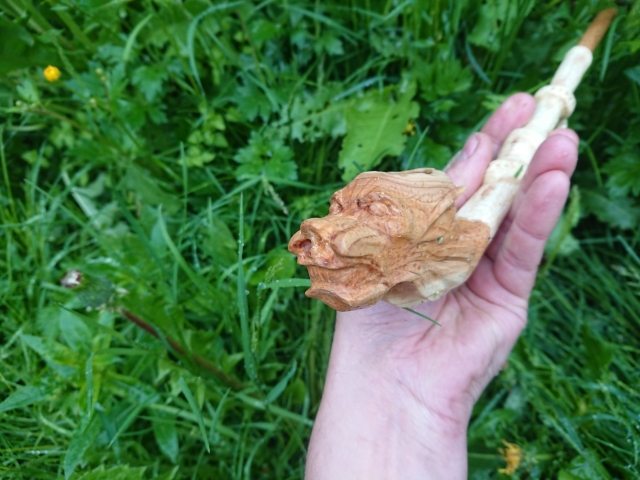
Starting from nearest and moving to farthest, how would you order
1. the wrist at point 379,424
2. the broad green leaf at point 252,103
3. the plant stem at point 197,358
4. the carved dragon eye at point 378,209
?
the carved dragon eye at point 378,209, the plant stem at point 197,358, the wrist at point 379,424, the broad green leaf at point 252,103

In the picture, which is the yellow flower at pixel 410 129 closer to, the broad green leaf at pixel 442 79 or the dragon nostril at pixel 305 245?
the broad green leaf at pixel 442 79

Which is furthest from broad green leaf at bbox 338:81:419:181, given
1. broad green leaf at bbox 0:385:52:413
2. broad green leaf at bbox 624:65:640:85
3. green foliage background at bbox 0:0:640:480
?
broad green leaf at bbox 0:385:52:413

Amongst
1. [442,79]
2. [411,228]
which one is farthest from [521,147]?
[411,228]

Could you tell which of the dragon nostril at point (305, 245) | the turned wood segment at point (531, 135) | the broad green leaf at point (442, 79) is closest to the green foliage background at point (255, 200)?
the broad green leaf at point (442, 79)

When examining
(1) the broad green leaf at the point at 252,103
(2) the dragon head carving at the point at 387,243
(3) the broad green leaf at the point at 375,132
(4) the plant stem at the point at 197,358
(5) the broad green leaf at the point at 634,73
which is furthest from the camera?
(1) the broad green leaf at the point at 252,103

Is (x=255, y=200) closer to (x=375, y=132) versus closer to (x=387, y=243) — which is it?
(x=375, y=132)

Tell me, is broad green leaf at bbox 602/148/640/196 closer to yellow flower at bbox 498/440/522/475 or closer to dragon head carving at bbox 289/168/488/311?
dragon head carving at bbox 289/168/488/311

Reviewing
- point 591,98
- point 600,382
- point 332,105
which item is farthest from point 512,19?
point 600,382
